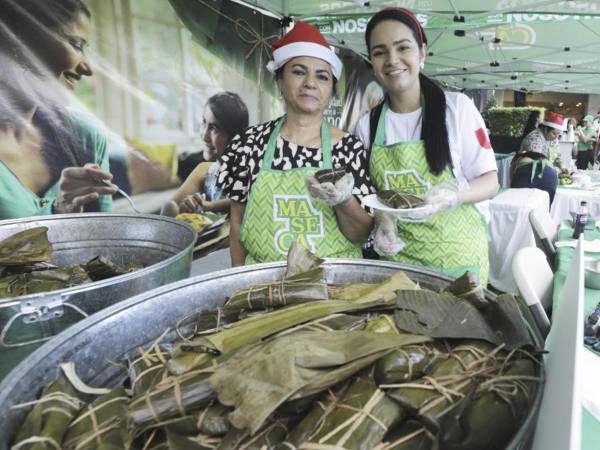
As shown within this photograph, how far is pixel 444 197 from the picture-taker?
1694 mm

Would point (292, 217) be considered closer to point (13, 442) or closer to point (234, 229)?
point (234, 229)

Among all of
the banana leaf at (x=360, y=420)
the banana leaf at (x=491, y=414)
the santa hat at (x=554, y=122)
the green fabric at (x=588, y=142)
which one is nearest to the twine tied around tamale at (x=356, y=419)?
the banana leaf at (x=360, y=420)

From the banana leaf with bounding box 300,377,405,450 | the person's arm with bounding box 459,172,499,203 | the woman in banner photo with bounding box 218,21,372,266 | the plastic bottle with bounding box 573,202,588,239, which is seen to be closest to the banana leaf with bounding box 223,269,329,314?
the banana leaf with bounding box 300,377,405,450

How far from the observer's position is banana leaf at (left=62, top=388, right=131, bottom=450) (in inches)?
25.7

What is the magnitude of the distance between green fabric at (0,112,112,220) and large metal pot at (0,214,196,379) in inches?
45.1

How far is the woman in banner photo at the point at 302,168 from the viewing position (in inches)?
67.8

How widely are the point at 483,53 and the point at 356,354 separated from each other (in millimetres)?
9533

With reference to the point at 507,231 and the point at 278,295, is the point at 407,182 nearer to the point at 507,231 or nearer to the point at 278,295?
the point at 278,295

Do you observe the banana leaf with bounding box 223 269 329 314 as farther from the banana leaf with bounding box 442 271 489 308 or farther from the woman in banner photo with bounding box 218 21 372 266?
the woman in banner photo with bounding box 218 21 372 266

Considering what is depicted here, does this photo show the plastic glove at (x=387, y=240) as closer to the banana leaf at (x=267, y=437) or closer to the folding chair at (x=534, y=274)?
the folding chair at (x=534, y=274)

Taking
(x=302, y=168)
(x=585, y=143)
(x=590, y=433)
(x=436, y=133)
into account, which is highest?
(x=585, y=143)

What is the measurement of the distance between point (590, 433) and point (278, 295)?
977mm

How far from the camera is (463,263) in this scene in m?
1.83

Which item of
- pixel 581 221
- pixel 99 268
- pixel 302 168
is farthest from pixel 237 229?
pixel 581 221
